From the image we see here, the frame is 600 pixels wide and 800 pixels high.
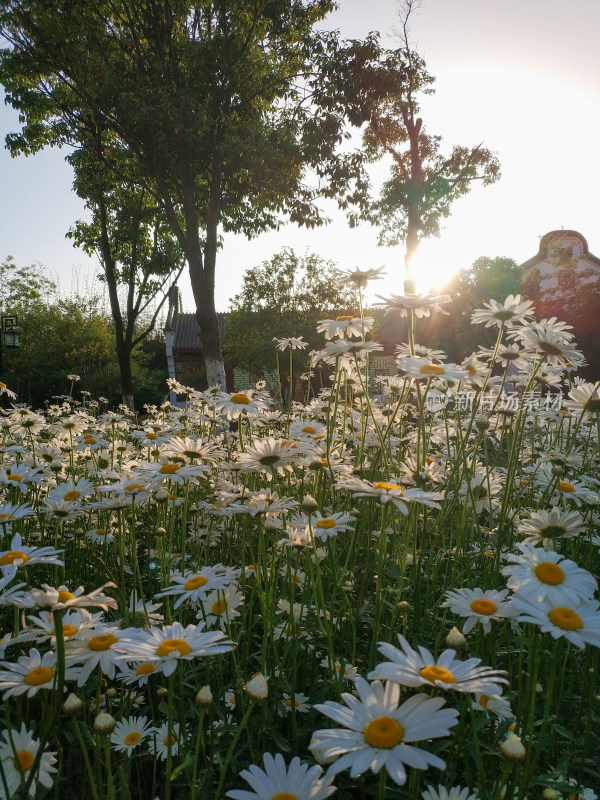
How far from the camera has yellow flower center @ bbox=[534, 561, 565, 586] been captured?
1214 millimetres

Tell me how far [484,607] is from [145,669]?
3.08ft

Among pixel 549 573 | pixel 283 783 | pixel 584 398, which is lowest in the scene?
pixel 283 783

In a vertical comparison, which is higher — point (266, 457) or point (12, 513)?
point (266, 457)

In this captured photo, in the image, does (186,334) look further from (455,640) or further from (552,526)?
(455,640)

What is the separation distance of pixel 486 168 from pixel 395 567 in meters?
16.9

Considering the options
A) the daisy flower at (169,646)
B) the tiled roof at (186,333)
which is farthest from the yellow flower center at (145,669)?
the tiled roof at (186,333)

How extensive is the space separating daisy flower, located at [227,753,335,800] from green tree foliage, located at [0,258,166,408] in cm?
1816

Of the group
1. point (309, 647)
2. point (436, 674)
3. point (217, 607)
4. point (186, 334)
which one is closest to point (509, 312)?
point (309, 647)

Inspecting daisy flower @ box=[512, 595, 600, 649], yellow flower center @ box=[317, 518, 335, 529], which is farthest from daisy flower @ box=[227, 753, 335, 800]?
yellow flower center @ box=[317, 518, 335, 529]

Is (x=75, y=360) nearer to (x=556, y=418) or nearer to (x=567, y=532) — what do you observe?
(x=556, y=418)

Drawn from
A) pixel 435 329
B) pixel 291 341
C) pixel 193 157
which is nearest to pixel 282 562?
pixel 291 341

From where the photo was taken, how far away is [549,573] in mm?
1229

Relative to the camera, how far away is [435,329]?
866 inches

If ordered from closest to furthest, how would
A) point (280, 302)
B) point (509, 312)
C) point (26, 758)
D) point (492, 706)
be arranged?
point (26, 758)
point (492, 706)
point (509, 312)
point (280, 302)
